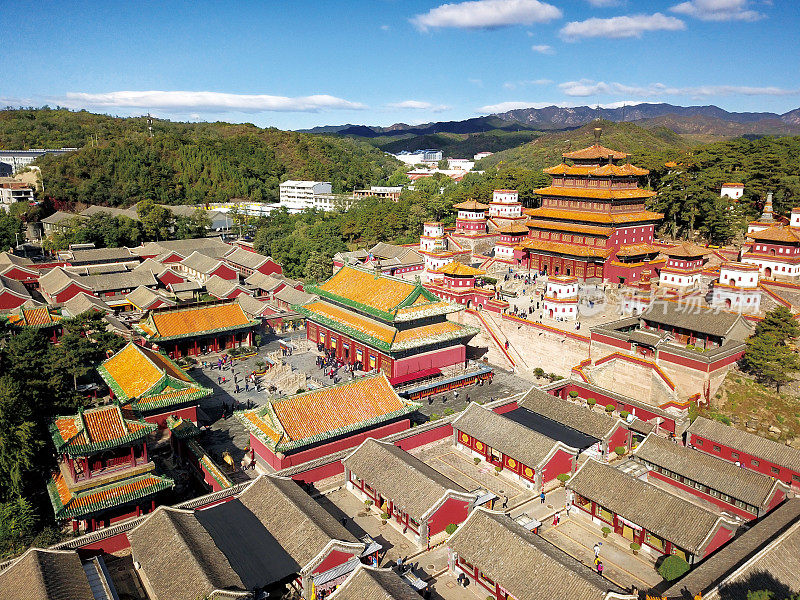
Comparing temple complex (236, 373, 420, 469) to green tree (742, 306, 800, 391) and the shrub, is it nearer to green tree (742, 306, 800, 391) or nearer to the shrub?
the shrub

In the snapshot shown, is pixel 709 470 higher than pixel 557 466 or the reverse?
higher

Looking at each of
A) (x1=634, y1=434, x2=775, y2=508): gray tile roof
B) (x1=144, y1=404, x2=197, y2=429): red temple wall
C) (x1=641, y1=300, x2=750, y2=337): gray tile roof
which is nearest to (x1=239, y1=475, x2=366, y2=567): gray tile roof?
(x1=144, y1=404, x2=197, y2=429): red temple wall

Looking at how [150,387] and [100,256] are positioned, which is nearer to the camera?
[150,387]

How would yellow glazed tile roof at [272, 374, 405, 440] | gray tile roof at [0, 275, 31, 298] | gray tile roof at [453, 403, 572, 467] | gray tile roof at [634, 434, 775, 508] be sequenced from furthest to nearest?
gray tile roof at [0, 275, 31, 298] < gray tile roof at [453, 403, 572, 467] < yellow glazed tile roof at [272, 374, 405, 440] < gray tile roof at [634, 434, 775, 508]

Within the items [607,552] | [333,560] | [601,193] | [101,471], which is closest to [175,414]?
[101,471]

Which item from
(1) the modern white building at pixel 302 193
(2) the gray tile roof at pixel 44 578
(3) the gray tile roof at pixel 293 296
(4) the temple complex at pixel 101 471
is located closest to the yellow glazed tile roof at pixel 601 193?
(3) the gray tile roof at pixel 293 296

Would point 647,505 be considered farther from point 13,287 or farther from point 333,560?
point 13,287

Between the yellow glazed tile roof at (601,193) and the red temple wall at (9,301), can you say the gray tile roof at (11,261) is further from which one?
the yellow glazed tile roof at (601,193)
